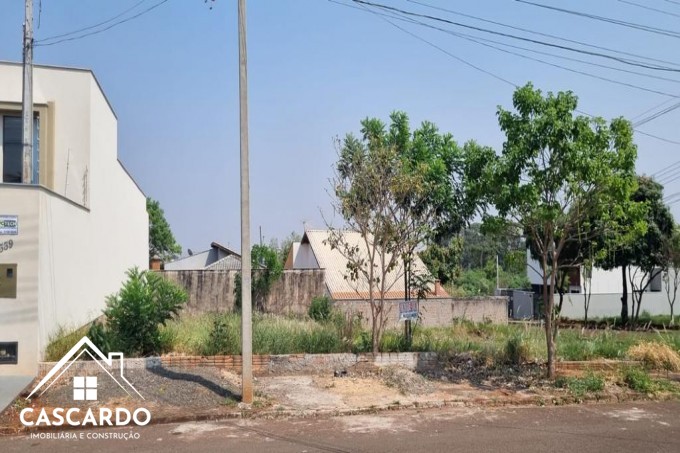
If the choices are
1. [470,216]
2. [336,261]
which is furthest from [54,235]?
[336,261]

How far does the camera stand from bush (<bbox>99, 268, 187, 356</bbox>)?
12.0 m

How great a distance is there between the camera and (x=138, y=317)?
39.5ft

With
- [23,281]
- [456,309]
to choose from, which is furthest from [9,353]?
[456,309]

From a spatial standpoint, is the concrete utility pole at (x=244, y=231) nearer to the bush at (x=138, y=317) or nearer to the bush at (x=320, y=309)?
the bush at (x=138, y=317)

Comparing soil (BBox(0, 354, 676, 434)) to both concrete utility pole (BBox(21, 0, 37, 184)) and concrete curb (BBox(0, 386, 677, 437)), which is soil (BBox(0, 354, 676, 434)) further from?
concrete utility pole (BBox(21, 0, 37, 184))

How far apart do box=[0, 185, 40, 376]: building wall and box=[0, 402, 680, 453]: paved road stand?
9.41 ft

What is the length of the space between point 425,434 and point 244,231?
4.21 m

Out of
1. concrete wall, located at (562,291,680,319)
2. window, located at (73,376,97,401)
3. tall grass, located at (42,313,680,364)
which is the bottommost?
concrete wall, located at (562,291,680,319)

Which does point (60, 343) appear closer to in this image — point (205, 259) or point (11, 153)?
point (11, 153)

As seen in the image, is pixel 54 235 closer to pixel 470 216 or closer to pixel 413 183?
pixel 413 183

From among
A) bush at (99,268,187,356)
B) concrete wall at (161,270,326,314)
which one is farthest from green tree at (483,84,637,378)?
concrete wall at (161,270,326,314)

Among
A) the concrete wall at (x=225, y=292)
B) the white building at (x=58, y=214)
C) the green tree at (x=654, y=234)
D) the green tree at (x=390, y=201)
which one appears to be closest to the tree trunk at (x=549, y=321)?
the green tree at (x=390, y=201)

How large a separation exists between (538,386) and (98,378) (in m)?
8.07

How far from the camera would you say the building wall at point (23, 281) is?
10.8m
